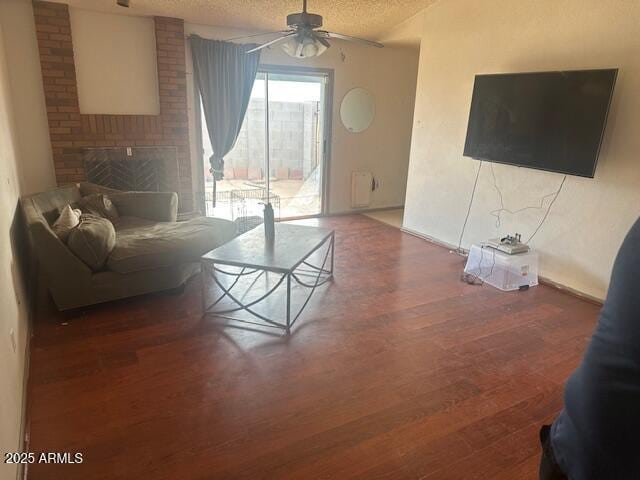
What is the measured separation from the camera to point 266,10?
4.34 m

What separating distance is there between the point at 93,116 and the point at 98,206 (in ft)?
3.81

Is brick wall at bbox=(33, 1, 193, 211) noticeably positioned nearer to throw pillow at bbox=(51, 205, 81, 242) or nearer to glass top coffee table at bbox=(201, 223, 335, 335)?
throw pillow at bbox=(51, 205, 81, 242)

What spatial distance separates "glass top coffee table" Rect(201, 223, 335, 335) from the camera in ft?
9.09

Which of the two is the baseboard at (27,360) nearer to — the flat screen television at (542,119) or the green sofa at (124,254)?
the green sofa at (124,254)

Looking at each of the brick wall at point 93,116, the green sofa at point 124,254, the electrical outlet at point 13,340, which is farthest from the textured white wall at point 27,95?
the electrical outlet at point 13,340

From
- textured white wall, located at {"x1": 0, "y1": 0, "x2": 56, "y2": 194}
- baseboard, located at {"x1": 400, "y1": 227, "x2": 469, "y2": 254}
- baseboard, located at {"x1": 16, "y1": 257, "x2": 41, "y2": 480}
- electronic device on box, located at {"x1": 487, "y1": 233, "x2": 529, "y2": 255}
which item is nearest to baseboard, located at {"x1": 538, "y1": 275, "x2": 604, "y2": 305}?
electronic device on box, located at {"x1": 487, "y1": 233, "x2": 529, "y2": 255}

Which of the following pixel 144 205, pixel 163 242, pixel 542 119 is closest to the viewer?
pixel 163 242

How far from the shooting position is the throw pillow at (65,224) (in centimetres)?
285

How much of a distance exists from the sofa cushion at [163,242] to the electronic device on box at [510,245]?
7.72ft

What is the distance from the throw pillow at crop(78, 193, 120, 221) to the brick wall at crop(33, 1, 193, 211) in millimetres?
737

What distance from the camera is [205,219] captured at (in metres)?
3.79

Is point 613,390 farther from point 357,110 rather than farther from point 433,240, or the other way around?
point 357,110

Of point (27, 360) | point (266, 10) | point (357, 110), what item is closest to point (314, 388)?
point (27, 360)

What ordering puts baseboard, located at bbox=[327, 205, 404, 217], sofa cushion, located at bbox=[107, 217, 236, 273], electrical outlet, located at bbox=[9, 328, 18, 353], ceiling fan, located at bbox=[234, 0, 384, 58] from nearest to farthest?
electrical outlet, located at bbox=[9, 328, 18, 353]
ceiling fan, located at bbox=[234, 0, 384, 58]
sofa cushion, located at bbox=[107, 217, 236, 273]
baseboard, located at bbox=[327, 205, 404, 217]
